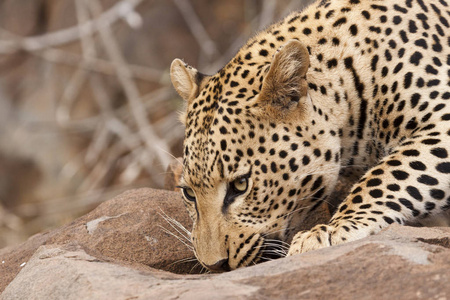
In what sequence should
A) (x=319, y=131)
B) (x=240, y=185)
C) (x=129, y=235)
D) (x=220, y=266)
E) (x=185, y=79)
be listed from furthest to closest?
1. (x=185, y=79)
2. (x=129, y=235)
3. (x=319, y=131)
4. (x=240, y=185)
5. (x=220, y=266)

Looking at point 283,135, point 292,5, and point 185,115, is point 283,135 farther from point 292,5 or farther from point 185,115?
point 292,5

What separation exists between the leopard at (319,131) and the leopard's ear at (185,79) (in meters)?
0.01

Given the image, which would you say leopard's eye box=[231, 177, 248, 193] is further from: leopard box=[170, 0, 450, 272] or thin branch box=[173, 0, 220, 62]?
thin branch box=[173, 0, 220, 62]

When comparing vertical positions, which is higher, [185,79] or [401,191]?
[185,79]

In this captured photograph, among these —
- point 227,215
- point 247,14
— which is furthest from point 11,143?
point 227,215

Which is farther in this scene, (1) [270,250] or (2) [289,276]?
(1) [270,250]

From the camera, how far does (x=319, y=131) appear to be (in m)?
4.85

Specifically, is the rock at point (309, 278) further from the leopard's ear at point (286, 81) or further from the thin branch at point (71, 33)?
the thin branch at point (71, 33)

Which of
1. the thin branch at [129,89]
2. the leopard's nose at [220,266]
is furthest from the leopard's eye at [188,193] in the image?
the thin branch at [129,89]

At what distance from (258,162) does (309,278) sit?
1.51 metres

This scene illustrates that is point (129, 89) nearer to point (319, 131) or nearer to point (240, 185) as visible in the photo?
point (319, 131)

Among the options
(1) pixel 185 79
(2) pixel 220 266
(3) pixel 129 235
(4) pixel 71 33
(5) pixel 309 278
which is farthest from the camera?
(4) pixel 71 33

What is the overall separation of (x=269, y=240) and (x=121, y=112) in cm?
921

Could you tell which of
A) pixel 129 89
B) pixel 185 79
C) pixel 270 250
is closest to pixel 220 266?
pixel 270 250
